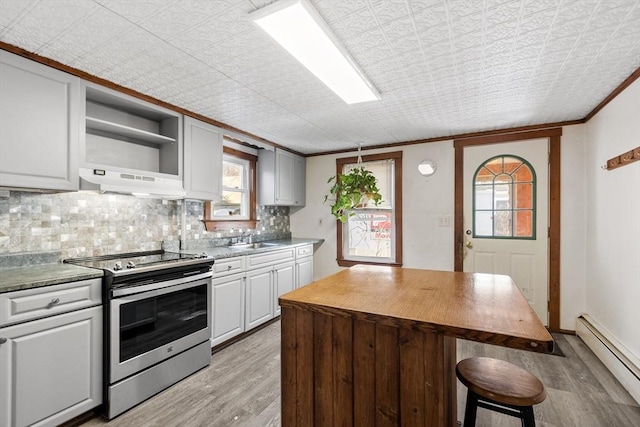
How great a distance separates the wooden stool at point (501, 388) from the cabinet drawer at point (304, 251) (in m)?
2.75

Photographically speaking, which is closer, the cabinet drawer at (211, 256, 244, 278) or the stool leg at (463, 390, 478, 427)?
the stool leg at (463, 390, 478, 427)

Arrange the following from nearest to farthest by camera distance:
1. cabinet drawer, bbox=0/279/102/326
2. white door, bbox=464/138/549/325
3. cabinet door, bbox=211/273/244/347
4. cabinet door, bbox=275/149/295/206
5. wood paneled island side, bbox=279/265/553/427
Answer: wood paneled island side, bbox=279/265/553/427 → cabinet drawer, bbox=0/279/102/326 → cabinet door, bbox=211/273/244/347 → white door, bbox=464/138/549/325 → cabinet door, bbox=275/149/295/206

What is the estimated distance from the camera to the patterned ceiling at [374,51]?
152 cm

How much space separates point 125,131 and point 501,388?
3016 millimetres

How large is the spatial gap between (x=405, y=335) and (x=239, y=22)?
1736 millimetres

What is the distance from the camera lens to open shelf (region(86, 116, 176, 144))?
2.31 meters

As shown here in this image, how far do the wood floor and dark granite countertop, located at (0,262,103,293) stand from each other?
3.10 ft

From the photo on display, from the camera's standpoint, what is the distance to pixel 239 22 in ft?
5.33

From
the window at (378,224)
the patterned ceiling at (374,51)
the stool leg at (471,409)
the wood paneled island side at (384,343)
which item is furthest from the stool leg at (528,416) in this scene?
the window at (378,224)

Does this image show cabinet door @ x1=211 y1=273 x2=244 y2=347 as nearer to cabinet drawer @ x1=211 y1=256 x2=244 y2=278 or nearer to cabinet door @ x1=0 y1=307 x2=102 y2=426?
cabinet drawer @ x1=211 y1=256 x2=244 y2=278

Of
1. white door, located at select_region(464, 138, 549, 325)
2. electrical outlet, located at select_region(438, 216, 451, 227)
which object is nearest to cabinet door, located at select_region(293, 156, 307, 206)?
electrical outlet, located at select_region(438, 216, 451, 227)

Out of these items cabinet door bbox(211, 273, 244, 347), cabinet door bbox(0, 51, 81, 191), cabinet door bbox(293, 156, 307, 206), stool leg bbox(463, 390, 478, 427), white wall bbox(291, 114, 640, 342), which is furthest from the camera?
cabinet door bbox(293, 156, 307, 206)

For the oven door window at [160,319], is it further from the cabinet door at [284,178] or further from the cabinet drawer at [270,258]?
the cabinet door at [284,178]

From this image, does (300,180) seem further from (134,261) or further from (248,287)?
(134,261)
